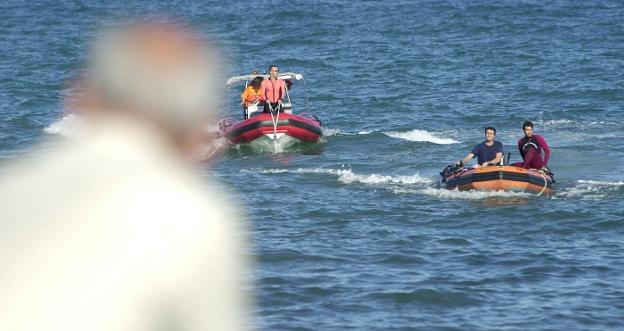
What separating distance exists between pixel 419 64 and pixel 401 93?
23.9ft

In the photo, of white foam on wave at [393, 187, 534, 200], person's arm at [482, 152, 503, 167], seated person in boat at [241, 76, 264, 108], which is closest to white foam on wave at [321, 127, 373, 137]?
seated person in boat at [241, 76, 264, 108]

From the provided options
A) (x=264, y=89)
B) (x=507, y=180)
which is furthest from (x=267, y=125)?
(x=507, y=180)

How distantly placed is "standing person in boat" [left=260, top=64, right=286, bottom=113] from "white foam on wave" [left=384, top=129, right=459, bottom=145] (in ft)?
13.3

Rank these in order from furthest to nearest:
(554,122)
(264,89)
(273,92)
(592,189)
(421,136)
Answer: (554,122)
(421,136)
(264,89)
(273,92)
(592,189)

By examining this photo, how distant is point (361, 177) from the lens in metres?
26.4

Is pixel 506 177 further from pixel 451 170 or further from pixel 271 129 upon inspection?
pixel 271 129

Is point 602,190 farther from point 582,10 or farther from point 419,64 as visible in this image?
point 582,10

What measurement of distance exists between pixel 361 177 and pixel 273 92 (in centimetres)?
524

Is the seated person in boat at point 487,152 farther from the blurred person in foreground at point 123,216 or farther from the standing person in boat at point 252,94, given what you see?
the blurred person in foreground at point 123,216

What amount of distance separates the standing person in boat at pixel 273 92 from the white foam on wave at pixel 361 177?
341 centimetres

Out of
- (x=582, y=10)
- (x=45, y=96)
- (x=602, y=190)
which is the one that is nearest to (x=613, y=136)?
(x=602, y=190)

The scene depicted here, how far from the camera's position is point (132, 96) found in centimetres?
593

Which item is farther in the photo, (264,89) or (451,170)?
(264,89)

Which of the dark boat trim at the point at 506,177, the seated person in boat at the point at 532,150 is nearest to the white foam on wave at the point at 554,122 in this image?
the seated person in boat at the point at 532,150
